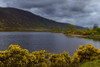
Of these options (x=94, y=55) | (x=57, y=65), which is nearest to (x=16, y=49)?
(x=57, y=65)

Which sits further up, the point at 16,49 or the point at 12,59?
the point at 16,49

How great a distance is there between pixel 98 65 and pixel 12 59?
39.2ft

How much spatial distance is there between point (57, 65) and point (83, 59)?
7.87m

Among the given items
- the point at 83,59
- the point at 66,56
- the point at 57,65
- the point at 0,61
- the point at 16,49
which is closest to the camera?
the point at 0,61

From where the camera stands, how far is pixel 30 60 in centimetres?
1404

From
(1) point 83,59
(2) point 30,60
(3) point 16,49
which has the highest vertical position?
(3) point 16,49

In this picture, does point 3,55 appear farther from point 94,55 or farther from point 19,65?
point 94,55

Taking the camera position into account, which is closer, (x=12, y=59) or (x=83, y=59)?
(x=12, y=59)

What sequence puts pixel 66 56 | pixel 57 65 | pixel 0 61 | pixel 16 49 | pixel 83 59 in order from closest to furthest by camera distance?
pixel 0 61, pixel 16 49, pixel 57 65, pixel 66 56, pixel 83 59

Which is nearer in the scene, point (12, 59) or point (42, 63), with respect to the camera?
point (12, 59)

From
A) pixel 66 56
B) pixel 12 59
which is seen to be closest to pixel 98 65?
pixel 66 56

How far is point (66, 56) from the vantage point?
58.0 ft

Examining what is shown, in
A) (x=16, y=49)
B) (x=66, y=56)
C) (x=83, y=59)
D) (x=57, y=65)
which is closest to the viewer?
(x=16, y=49)

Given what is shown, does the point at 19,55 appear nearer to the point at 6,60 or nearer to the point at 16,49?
the point at 16,49
